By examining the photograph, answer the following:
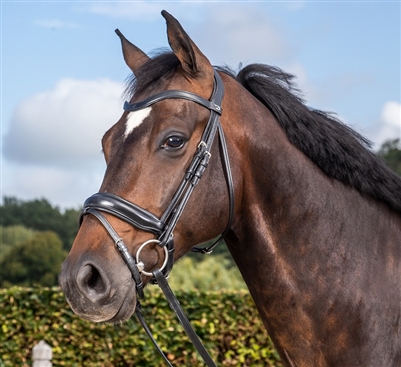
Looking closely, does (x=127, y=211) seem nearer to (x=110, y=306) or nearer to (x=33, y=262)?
(x=110, y=306)

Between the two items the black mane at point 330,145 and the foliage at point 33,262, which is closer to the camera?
the black mane at point 330,145

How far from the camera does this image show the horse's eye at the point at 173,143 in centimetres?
294

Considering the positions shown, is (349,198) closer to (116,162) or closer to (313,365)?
(313,365)

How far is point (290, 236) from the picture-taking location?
10.3 ft

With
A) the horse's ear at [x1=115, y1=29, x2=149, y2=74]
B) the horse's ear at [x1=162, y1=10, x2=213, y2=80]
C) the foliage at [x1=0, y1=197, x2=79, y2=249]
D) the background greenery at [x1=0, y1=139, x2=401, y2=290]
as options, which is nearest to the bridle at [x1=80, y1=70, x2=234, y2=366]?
the horse's ear at [x1=162, y1=10, x2=213, y2=80]

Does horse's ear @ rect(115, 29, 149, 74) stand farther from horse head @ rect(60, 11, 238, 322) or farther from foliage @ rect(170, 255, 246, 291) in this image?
foliage @ rect(170, 255, 246, 291)

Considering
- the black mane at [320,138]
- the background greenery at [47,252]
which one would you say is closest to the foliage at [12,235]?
the background greenery at [47,252]

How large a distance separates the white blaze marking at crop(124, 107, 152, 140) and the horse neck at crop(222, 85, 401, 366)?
0.44 m

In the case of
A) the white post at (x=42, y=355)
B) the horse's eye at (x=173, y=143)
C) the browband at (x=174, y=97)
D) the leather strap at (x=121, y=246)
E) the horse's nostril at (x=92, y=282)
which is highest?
the browband at (x=174, y=97)

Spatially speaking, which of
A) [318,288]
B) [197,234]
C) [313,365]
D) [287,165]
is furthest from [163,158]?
[313,365]

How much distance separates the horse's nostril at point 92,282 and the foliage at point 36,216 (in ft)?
211

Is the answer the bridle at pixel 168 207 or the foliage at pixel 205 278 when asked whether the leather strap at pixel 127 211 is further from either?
the foliage at pixel 205 278

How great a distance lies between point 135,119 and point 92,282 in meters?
0.77

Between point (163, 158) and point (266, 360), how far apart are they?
5.76m
